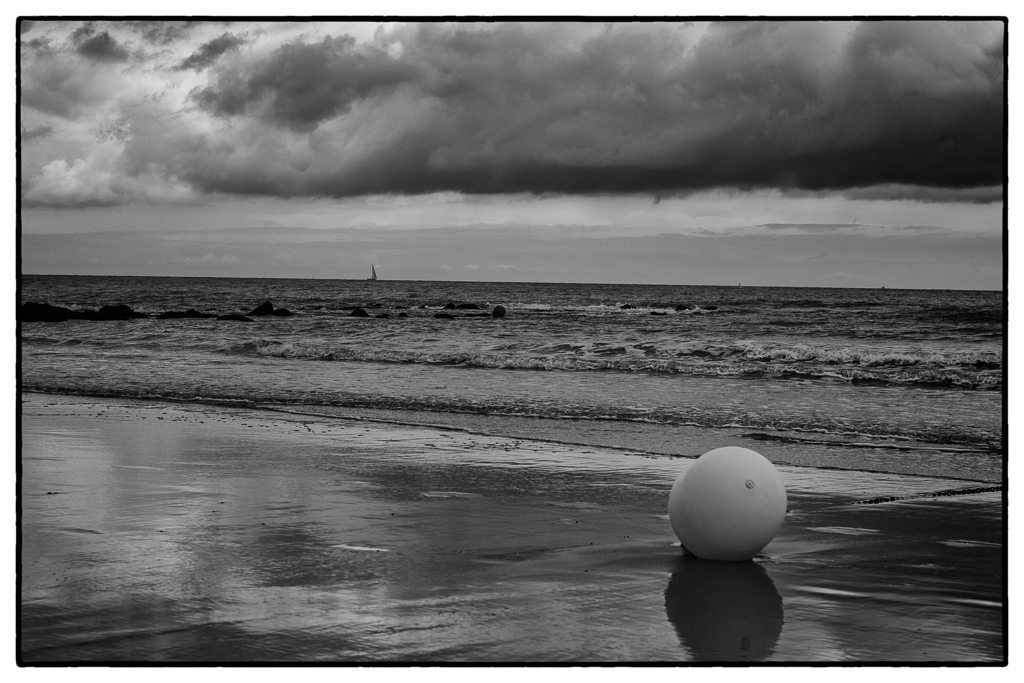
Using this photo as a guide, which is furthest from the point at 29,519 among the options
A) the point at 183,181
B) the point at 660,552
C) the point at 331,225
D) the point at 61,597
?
the point at 331,225

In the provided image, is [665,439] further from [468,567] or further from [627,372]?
[627,372]

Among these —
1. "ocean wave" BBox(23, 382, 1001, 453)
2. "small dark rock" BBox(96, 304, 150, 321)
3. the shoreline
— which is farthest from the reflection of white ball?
"small dark rock" BBox(96, 304, 150, 321)

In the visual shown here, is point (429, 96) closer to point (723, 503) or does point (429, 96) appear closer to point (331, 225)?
point (723, 503)

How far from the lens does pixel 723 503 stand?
6492 mm

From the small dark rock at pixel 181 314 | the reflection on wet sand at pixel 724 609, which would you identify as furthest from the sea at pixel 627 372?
the reflection on wet sand at pixel 724 609

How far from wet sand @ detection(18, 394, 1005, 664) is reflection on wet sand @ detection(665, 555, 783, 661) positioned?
0.02 m

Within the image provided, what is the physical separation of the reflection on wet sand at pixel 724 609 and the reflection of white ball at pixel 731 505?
0.15 metres

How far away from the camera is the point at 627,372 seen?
2084 cm

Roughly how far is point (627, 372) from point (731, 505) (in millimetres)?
14393

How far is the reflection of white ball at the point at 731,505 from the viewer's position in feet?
21.3

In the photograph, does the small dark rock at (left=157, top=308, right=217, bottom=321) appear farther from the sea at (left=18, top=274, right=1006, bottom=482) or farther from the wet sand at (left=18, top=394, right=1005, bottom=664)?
the wet sand at (left=18, top=394, right=1005, bottom=664)

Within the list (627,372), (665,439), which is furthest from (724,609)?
(627,372)

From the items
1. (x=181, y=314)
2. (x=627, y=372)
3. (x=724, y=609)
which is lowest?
(x=724, y=609)

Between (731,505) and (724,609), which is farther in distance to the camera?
(731,505)
